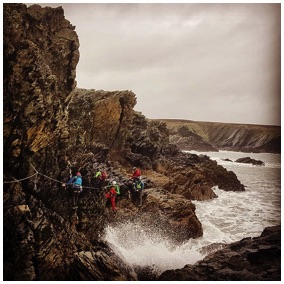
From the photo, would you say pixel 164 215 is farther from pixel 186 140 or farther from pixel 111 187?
pixel 186 140

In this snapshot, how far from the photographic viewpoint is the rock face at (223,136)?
769cm

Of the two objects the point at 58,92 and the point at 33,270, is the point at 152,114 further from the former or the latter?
the point at 33,270

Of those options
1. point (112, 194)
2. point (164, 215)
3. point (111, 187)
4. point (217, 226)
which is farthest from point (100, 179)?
point (217, 226)

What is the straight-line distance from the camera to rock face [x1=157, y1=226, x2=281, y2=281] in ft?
23.4

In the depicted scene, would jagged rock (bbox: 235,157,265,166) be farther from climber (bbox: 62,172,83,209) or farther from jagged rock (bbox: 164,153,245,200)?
climber (bbox: 62,172,83,209)

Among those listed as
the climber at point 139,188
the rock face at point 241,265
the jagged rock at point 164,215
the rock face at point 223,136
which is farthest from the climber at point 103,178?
the rock face at point 241,265

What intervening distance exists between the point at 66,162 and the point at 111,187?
4.45 feet

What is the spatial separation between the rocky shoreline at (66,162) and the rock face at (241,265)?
0.75m

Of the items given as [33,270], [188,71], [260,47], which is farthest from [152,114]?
[33,270]

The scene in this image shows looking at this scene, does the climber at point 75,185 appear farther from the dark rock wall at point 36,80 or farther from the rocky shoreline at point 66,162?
the dark rock wall at point 36,80

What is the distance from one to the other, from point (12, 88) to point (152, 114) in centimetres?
361

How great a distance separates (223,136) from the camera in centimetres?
815

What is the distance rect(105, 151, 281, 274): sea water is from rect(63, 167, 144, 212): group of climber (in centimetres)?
73

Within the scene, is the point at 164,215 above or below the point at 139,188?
below
